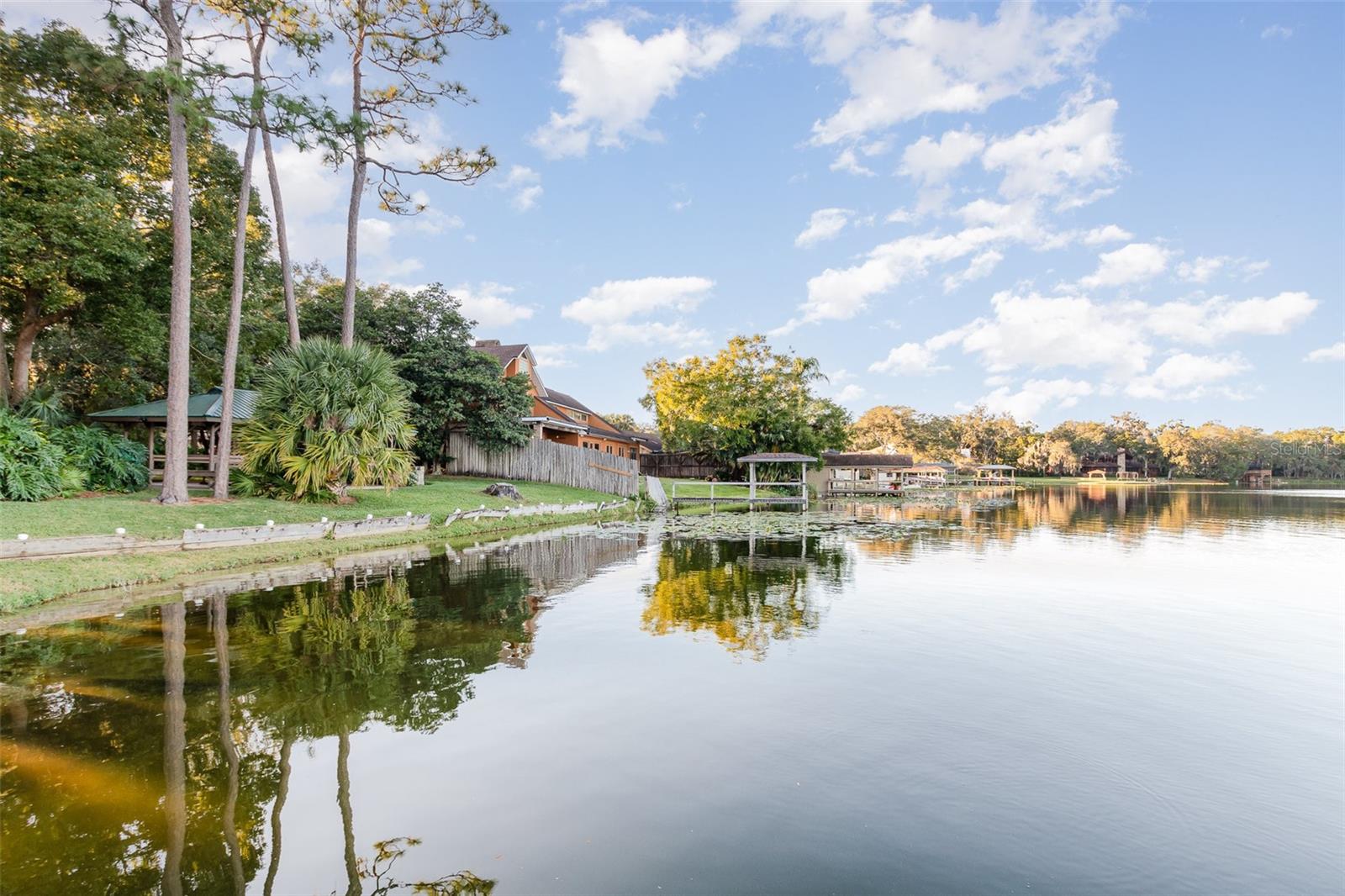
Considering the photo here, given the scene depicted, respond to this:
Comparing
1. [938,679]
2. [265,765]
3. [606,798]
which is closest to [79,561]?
[265,765]

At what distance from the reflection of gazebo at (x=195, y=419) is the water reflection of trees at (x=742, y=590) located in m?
12.9

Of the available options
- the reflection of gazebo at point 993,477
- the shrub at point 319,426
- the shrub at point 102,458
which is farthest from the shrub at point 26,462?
the reflection of gazebo at point 993,477

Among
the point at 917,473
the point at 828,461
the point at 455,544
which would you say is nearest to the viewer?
the point at 455,544

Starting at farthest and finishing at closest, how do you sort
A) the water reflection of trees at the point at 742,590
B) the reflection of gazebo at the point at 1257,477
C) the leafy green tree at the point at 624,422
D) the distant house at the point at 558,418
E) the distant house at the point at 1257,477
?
the reflection of gazebo at the point at 1257,477 < the distant house at the point at 1257,477 < the leafy green tree at the point at 624,422 < the distant house at the point at 558,418 < the water reflection of trees at the point at 742,590

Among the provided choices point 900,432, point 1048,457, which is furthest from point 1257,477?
point 900,432

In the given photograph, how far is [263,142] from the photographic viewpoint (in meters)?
18.8

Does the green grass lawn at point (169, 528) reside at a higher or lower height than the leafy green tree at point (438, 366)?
lower

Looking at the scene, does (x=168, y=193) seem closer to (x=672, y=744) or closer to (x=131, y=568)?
(x=131, y=568)

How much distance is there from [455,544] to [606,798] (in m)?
12.9

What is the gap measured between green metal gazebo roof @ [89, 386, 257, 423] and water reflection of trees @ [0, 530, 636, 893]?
1157 centimetres

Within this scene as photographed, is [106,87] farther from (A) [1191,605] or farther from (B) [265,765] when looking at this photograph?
(A) [1191,605]

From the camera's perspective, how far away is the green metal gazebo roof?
1823 cm

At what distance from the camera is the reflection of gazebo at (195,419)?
59.1 feet

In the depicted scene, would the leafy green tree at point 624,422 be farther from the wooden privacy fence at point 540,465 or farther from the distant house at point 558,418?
the wooden privacy fence at point 540,465
